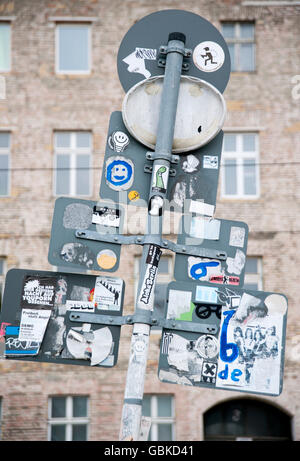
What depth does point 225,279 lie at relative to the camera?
4.37 metres

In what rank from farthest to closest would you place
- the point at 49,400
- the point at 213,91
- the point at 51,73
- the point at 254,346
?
1. the point at 51,73
2. the point at 49,400
3. the point at 213,91
4. the point at 254,346

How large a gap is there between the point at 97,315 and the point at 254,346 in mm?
854

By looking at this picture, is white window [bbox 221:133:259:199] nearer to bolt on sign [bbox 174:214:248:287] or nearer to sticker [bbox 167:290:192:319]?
bolt on sign [bbox 174:214:248:287]

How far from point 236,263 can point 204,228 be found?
27cm

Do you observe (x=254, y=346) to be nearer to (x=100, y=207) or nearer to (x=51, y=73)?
(x=100, y=207)

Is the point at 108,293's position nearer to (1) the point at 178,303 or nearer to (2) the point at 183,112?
(1) the point at 178,303

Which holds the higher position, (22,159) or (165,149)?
(22,159)

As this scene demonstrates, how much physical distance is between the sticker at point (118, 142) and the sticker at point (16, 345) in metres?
1.17

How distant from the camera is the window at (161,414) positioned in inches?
743

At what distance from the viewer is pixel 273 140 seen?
19922 mm

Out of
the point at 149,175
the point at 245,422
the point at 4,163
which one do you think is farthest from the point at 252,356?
the point at 4,163

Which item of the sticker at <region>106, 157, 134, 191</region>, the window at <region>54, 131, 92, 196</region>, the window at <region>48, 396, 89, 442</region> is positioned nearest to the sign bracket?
the sticker at <region>106, 157, 134, 191</region>

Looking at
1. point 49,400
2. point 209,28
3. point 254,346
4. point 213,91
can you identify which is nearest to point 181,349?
point 254,346

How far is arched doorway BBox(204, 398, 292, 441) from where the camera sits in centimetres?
1930
